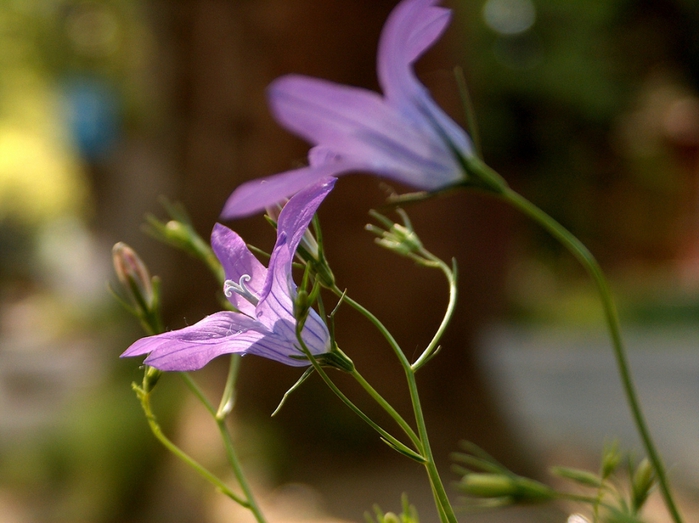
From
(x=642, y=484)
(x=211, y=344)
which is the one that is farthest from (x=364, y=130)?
(x=642, y=484)

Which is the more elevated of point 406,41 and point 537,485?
point 406,41

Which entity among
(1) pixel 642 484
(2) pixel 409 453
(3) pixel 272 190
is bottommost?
(1) pixel 642 484

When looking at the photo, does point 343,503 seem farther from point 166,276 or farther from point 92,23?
point 92,23

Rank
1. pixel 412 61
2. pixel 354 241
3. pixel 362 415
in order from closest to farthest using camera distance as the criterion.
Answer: pixel 362 415, pixel 412 61, pixel 354 241

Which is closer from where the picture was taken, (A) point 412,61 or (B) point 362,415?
(B) point 362,415

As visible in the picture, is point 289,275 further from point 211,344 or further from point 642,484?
point 642,484

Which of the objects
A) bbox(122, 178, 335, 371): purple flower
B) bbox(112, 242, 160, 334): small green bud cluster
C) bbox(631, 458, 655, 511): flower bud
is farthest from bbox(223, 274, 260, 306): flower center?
bbox(631, 458, 655, 511): flower bud
